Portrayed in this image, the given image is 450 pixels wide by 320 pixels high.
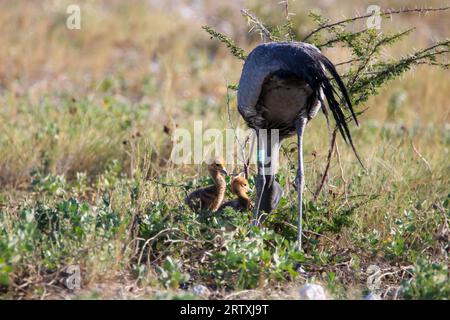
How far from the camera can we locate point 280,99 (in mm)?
5238

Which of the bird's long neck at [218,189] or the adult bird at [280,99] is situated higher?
the adult bird at [280,99]

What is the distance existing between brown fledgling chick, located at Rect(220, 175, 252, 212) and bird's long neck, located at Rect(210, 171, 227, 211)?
0.05 meters

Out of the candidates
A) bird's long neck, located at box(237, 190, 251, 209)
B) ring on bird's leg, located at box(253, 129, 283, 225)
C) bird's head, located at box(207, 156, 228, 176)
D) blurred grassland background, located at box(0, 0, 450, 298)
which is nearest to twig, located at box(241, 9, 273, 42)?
blurred grassland background, located at box(0, 0, 450, 298)

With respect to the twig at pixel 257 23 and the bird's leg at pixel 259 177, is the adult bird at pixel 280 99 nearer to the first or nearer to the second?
the bird's leg at pixel 259 177

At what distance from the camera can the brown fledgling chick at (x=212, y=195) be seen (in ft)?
18.8

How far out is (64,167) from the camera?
7.37m

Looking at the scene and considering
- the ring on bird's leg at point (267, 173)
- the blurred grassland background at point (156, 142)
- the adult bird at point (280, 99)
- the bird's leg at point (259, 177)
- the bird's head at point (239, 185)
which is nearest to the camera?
the adult bird at point (280, 99)

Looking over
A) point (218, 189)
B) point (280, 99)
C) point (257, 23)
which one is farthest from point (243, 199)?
point (257, 23)

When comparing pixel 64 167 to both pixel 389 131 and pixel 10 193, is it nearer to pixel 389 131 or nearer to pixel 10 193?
pixel 10 193

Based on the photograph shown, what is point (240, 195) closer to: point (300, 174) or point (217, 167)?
point (217, 167)

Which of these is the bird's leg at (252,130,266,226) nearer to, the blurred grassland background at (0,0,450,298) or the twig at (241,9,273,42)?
the blurred grassland background at (0,0,450,298)

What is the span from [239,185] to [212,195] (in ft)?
0.70

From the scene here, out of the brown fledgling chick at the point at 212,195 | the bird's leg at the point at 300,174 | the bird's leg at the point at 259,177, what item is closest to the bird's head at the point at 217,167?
the brown fledgling chick at the point at 212,195
